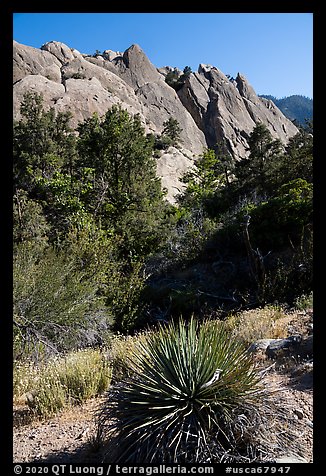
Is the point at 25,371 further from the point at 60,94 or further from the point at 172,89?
Answer: the point at 172,89

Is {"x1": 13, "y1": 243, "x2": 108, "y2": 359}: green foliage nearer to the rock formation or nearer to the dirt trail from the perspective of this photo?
the dirt trail

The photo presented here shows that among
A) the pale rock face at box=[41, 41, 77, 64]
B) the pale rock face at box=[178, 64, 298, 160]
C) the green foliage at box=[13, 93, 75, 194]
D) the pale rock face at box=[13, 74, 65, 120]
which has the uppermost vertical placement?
the pale rock face at box=[41, 41, 77, 64]

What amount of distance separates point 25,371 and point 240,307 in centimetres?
679

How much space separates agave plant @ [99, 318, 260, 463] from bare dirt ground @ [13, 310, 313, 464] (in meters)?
0.42

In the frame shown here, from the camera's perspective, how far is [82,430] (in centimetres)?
440

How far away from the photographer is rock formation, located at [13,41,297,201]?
37.2m

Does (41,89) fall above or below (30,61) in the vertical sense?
below

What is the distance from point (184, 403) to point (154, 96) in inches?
2028

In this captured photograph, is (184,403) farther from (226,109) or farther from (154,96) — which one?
(226,109)

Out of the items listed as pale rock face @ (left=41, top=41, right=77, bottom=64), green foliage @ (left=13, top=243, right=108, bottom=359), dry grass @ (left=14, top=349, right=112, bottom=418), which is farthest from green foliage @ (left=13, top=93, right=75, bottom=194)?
pale rock face @ (left=41, top=41, right=77, bottom=64)

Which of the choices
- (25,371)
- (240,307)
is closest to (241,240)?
(240,307)

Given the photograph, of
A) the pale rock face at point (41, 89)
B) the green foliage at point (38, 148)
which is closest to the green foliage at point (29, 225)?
the green foliage at point (38, 148)

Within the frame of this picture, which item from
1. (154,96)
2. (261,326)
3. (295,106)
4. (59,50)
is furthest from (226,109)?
(295,106)

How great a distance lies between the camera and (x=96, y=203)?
675 inches
